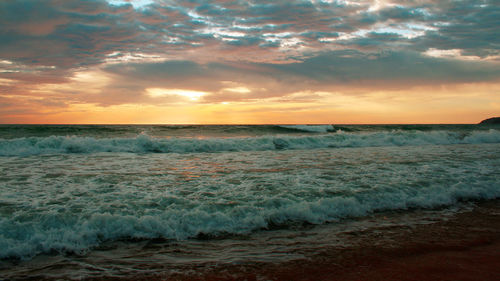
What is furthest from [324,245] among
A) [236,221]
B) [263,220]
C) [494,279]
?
[494,279]

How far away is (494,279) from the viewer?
3.13 m

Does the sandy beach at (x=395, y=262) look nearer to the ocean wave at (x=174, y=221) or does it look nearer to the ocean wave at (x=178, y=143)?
the ocean wave at (x=174, y=221)

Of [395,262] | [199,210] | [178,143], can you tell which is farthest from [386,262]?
[178,143]

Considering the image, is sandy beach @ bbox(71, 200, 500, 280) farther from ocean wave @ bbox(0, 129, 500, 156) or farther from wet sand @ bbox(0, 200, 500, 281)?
ocean wave @ bbox(0, 129, 500, 156)

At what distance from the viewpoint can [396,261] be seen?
3.50m

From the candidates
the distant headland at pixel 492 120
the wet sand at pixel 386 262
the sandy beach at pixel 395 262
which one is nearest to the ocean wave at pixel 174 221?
the wet sand at pixel 386 262

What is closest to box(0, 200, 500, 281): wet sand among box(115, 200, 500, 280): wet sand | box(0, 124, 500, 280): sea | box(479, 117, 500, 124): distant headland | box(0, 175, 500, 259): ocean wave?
box(115, 200, 500, 280): wet sand

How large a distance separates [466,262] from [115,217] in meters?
4.64

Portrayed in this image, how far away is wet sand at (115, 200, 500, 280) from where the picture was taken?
3.15 m

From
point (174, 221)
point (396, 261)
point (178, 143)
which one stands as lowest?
point (396, 261)

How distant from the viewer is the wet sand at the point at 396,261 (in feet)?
10.3

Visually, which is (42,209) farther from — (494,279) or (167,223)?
(494,279)

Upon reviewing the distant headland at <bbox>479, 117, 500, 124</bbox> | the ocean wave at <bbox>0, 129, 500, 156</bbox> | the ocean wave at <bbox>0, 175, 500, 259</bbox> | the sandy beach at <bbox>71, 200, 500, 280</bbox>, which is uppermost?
the distant headland at <bbox>479, 117, 500, 124</bbox>

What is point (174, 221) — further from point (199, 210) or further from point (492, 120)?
point (492, 120)
